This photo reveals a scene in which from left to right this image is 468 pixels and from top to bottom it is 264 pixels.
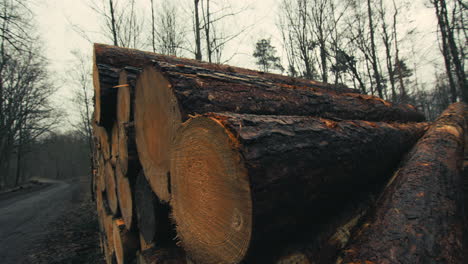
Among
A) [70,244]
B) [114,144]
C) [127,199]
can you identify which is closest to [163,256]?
[127,199]

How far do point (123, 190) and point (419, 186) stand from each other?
6.97 ft

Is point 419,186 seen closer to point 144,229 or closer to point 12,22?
point 144,229

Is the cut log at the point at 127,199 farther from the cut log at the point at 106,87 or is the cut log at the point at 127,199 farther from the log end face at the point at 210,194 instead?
the log end face at the point at 210,194

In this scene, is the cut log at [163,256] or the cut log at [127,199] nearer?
the cut log at [163,256]

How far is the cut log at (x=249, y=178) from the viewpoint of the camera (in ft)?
2.28

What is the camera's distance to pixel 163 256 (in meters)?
1.33

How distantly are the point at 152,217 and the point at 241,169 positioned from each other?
1.01 m

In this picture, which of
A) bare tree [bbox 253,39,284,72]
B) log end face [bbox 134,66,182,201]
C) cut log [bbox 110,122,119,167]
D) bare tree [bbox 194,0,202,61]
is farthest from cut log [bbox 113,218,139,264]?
bare tree [bbox 253,39,284,72]

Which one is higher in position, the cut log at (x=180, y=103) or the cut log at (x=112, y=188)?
the cut log at (x=180, y=103)

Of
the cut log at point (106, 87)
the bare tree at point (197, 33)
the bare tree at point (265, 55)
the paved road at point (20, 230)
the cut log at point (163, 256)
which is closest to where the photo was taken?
the cut log at point (163, 256)

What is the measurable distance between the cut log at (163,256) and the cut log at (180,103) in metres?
0.38

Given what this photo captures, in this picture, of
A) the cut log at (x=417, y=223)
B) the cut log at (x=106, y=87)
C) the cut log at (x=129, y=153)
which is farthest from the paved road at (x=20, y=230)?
the cut log at (x=417, y=223)

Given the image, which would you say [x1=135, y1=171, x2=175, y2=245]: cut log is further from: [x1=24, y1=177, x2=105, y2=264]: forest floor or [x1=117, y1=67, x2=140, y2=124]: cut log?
[x1=24, y1=177, x2=105, y2=264]: forest floor

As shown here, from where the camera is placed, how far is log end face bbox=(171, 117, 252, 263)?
70 cm
